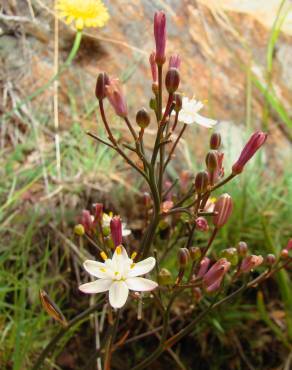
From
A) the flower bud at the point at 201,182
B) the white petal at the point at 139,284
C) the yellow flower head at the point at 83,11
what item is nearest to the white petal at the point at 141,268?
the white petal at the point at 139,284

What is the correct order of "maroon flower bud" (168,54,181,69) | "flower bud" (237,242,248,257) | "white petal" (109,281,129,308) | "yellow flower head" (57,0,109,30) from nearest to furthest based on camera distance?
"white petal" (109,281,129,308) < "maroon flower bud" (168,54,181,69) < "flower bud" (237,242,248,257) < "yellow flower head" (57,0,109,30)

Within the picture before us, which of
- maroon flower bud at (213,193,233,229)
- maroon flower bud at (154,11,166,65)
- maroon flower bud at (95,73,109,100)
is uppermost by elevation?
maroon flower bud at (154,11,166,65)

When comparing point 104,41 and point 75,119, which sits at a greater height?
point 104,41

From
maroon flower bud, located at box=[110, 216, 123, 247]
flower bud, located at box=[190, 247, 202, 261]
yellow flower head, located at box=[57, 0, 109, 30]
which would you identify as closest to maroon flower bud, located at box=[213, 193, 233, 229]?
flower bud, located at box=[190, 247, 202, 261]

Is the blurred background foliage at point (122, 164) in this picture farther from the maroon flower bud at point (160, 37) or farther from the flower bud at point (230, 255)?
the maroon flower bud at point (160, 37)

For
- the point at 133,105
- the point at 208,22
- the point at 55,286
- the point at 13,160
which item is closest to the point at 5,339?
the point at 55,286

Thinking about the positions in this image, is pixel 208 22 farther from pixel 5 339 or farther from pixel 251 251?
pixel 5 339

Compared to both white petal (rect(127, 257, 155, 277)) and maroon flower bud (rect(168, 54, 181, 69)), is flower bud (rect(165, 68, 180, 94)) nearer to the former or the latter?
maroon flower bud (rect(168, 54, 181, 69))
